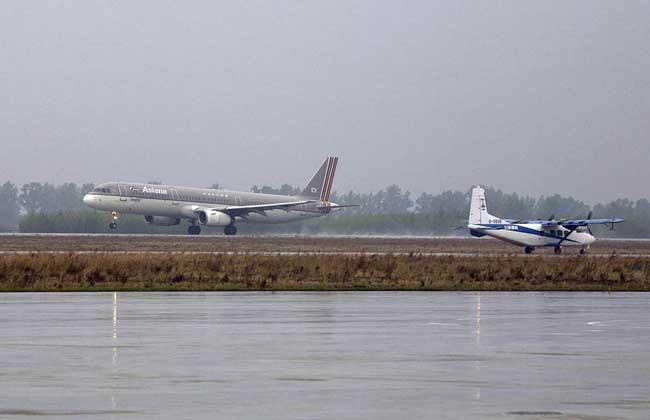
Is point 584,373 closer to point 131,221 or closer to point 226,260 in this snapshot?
point 226,260

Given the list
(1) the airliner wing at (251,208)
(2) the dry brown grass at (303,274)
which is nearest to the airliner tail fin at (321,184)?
(1) the airliner wing at (251,208)

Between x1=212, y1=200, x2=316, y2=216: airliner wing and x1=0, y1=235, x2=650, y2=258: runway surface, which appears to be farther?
x1=212, y1=200, x2=316, y2=216: airliner wing

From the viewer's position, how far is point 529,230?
71812 mm

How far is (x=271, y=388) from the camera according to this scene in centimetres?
1411

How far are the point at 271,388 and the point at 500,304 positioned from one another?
16314 millimetres

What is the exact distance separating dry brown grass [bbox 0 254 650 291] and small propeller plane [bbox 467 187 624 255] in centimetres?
1852

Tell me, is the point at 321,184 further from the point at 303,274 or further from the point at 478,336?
the point at 478,336

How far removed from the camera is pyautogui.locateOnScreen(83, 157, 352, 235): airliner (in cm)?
9562

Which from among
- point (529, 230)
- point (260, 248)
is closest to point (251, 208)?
point (260, 248)

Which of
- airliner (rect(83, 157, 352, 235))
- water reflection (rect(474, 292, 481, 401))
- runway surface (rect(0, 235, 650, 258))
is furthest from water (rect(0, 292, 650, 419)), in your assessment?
airliner (rect(83, 157, 352, 235))

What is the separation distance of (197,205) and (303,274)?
56063 mm

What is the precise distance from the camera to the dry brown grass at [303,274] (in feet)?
124

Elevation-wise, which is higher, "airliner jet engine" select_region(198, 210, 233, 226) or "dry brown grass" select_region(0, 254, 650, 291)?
"airliner jet engine" select_region(198, 210, 233, 226)

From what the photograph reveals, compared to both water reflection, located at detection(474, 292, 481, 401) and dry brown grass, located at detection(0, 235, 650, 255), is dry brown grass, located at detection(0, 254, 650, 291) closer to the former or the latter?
water reflection, located at detection(474, 292, 481, 401)
